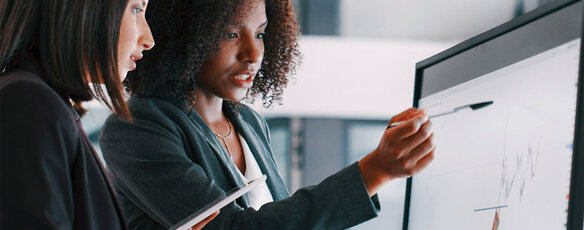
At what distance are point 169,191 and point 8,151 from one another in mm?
430

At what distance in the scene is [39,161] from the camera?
60cm

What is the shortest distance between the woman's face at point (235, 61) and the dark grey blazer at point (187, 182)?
75mm

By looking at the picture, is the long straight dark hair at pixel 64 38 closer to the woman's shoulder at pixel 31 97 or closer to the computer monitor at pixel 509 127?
the woman's shoulder at pixel 31 97

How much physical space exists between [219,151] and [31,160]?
0.55 m

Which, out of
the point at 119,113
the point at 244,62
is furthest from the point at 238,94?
the point at 119,113

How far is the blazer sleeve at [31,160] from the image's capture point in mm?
594

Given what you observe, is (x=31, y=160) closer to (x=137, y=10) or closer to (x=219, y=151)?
(x=137, y=10)

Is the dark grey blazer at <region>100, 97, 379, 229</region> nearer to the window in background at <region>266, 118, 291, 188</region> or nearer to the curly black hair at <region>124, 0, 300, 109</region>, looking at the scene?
the curly black hair at <region>124, 0, 300, 109</region>

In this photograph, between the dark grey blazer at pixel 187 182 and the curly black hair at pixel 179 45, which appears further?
the curly black hair at pixel 179 45

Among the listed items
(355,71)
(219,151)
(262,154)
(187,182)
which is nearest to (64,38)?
(187,182)

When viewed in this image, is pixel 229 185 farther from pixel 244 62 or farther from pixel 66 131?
pixel 66 131

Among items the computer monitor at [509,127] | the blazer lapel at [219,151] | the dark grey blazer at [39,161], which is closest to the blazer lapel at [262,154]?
the blazer lapel at [219,151]

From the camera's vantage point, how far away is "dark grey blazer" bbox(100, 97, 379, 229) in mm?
886

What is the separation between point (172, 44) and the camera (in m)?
1.18
